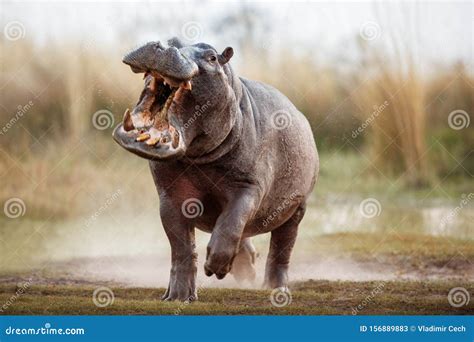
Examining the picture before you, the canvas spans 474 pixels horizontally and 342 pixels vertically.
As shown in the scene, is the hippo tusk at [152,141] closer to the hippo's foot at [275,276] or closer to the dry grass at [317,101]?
the hippo's foot at [275,276]

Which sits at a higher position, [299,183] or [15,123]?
[299,183]

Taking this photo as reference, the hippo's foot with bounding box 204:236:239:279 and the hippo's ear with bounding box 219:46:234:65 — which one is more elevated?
the hippo's ear with bounding box 219:46:234:65

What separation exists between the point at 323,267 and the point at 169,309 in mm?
5597

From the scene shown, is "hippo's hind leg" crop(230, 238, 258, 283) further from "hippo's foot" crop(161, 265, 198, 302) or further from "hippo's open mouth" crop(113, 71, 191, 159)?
"hippo's open mouth" crop(113, 71, 191, 159)

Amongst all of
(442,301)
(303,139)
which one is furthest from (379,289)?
(303,139)

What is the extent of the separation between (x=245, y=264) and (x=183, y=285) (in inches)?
106

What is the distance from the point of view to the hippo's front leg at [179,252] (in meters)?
9.80

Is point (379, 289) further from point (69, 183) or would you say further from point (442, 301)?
point (69, 183)

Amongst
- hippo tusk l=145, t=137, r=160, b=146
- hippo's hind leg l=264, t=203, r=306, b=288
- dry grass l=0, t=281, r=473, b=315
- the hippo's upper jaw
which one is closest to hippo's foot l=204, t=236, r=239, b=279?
dry grass l=0, t=281, r=473, b=315

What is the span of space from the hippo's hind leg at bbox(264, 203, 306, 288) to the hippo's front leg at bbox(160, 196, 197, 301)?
199cm

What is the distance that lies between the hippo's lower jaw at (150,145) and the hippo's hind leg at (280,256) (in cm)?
307

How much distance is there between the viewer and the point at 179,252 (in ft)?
32.2

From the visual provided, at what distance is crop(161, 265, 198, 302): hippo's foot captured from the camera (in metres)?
9.77

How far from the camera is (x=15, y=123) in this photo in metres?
17.7
